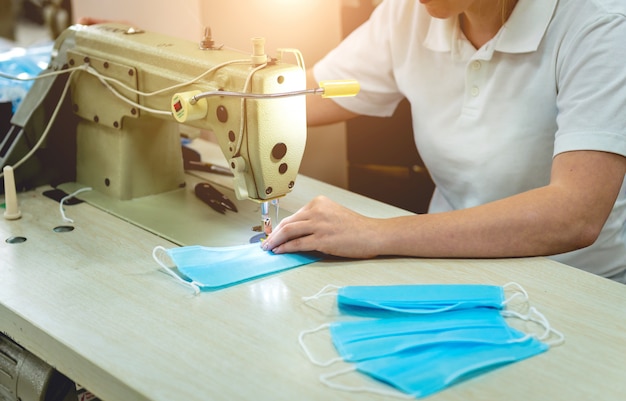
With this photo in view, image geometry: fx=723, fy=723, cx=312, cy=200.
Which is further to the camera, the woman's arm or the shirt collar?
the shirt collar

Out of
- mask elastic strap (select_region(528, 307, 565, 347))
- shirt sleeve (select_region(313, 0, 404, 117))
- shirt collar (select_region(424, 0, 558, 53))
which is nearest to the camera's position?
mask elastic strap (select_region(528, 307, 565, 347))

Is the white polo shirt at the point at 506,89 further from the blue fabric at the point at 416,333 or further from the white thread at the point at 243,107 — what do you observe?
the white thread at the point at 243,107

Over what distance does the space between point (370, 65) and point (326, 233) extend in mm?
674

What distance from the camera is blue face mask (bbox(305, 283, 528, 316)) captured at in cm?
105

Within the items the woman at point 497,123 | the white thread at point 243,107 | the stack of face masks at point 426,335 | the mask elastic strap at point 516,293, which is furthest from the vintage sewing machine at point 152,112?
the mask elastic strap at point 516,293

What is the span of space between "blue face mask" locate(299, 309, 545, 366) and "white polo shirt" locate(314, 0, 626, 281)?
428 millimetres

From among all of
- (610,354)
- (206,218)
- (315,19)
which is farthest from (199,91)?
(315,19)

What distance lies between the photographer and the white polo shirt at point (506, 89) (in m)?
1.27

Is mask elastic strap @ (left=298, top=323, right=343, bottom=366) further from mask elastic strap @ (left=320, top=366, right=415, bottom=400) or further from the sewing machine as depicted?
the sewing machine

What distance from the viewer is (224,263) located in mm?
1198

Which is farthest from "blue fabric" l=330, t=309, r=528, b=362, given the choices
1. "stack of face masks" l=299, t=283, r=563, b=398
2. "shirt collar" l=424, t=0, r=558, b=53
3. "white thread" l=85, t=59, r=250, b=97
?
"shirt collar" l=424, t=0, r=558, b=53

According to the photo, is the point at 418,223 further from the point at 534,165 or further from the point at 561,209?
the point at 534,165

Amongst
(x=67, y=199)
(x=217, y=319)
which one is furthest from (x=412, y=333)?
(x=67, y=199)

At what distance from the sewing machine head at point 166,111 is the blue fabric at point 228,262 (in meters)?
0.10
